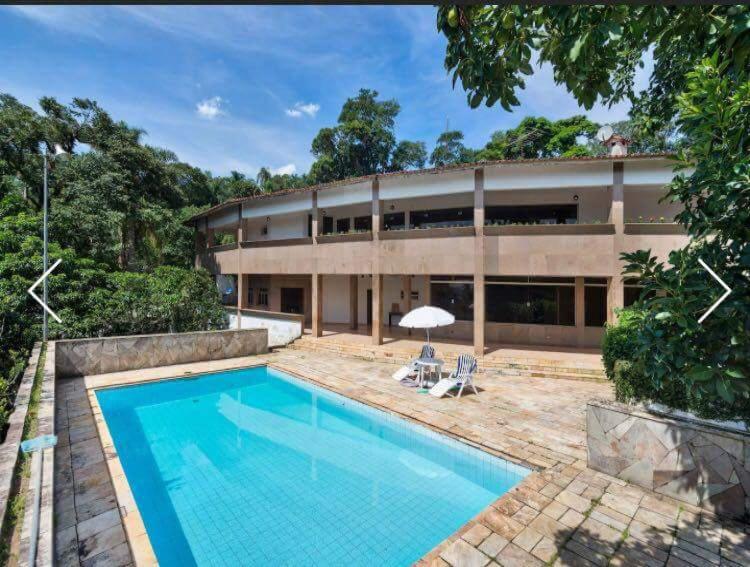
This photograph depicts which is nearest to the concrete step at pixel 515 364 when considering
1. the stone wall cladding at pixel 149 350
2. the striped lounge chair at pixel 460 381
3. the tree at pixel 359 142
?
the striped lounge chair at pixel 460 381

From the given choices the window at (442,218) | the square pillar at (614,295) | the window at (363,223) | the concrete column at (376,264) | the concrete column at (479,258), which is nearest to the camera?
the square pillar at (614,295)

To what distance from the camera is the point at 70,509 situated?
5.56 meters

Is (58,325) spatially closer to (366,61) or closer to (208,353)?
(208,353)

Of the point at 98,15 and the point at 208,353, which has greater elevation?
the point at 98,15

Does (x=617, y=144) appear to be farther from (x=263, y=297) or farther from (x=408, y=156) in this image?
(x=408, y=156)

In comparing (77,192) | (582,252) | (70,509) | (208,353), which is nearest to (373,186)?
(582,252)

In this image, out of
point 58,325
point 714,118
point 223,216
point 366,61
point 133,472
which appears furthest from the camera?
point 223,216

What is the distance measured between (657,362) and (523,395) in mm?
7166

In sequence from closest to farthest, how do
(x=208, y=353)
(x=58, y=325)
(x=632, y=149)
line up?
(x=58, y=325) → (x=208, y=353) → (x=632, y=149)

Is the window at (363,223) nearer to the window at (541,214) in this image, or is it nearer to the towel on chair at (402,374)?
the window at (541,214)

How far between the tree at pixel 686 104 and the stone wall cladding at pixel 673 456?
0.54m

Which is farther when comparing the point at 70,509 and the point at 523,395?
the point at 523,395

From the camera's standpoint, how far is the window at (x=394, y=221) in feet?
66.2

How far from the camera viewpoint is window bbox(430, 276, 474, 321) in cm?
1880
